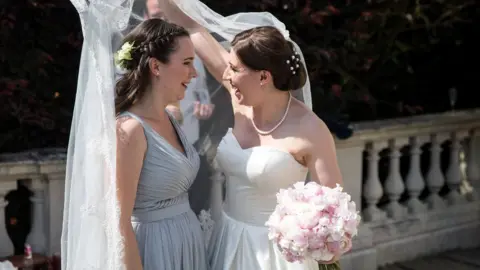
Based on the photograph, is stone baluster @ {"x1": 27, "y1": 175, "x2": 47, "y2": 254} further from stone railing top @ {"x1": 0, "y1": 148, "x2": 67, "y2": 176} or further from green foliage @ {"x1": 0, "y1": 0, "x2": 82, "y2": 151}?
green foliage @ {"x1": 0, "y1": 0, "x2": 82, "y2": 151}

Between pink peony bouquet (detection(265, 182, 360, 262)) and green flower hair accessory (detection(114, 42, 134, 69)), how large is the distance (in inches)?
28.8

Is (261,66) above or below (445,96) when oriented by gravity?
above

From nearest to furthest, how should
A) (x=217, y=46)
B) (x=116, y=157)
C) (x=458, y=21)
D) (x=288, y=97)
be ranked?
(x=116, y=157) < (x=288, y=97) < (x=217, y=46) < (x=458, y=21)

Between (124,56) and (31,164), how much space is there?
129cm

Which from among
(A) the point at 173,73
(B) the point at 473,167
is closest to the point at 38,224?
(A) the point at 173,73

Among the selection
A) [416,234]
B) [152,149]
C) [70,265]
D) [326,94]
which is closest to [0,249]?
[70,265]

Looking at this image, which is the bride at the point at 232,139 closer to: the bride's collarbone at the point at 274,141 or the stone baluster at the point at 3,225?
the bride's collarbone at the point at 274,141

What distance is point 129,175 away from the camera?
2.65 meters

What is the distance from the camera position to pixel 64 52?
4.62m

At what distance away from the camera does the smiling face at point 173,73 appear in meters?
2.78

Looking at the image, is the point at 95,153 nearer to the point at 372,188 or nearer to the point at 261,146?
the point at 261,146

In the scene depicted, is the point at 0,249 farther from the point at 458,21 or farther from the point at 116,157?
the point at 458,21

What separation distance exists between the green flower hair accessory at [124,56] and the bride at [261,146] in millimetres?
448

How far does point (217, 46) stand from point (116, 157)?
3.06 feet
